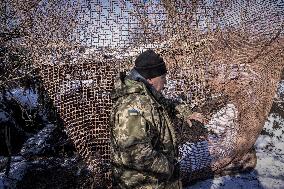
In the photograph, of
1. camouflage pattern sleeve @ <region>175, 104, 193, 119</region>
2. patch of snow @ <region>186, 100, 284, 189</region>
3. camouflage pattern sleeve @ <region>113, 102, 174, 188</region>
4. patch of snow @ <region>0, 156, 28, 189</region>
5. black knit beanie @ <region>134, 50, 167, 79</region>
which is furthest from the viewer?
patch of snow @ <region>0, 156, 28, 189</region>

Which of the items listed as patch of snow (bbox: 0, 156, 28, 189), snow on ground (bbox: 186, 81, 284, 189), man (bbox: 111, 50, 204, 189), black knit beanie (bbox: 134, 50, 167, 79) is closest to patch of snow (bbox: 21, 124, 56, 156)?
patch of snow (bbox: 0, 156, 28, 189)

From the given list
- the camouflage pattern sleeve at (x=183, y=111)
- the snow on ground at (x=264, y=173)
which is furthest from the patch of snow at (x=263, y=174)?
the camouflage pattern sleeve at (x=183, y=111)

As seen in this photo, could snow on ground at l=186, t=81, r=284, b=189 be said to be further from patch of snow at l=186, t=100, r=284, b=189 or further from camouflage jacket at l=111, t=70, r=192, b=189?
camouflage jacket at l=111, t=70, r=192, b=189

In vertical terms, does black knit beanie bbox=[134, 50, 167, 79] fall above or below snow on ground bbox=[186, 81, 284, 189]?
above

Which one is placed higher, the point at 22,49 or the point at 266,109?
the point at 22,49

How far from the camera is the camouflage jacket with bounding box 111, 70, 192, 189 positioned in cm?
281

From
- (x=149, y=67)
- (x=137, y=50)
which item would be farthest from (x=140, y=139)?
(x=137, y=50)

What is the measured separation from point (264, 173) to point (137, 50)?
265 centimetres

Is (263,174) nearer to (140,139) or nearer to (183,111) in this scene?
(183,111)

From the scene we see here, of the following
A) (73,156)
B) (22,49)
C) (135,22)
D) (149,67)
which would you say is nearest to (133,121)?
(149,67)

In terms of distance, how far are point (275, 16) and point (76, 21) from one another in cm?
268

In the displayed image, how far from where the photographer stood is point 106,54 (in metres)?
4.40

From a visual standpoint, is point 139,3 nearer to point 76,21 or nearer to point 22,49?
point 76,21

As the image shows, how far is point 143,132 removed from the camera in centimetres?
280
